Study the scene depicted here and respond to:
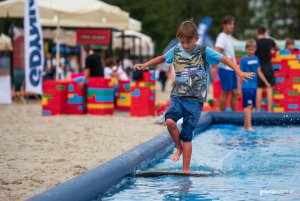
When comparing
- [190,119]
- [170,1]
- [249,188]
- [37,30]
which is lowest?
[249,188]

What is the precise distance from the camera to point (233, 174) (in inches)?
299

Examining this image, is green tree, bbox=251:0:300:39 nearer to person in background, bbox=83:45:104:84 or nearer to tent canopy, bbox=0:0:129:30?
tent canopy, bbox=0:0:129:30

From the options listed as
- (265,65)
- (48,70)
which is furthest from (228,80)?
(48,70)

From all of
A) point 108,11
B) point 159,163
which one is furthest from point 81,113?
point 159,163

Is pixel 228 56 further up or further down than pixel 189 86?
further up

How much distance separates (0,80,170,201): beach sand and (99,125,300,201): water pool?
0.75 meters

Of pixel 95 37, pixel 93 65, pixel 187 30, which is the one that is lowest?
pixel 93 65

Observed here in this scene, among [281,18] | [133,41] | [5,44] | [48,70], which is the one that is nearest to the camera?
[5,44]

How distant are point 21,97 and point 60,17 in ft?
9.13

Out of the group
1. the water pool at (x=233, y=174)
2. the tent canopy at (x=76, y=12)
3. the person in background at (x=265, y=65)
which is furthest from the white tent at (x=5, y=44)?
the water pool at (x=233, y=174)

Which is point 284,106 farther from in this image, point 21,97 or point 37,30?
point 21,97

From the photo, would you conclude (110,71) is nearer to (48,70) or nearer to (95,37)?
(95,37)

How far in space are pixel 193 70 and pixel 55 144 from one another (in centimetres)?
328

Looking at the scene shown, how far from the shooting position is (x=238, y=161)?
859 centimetres
